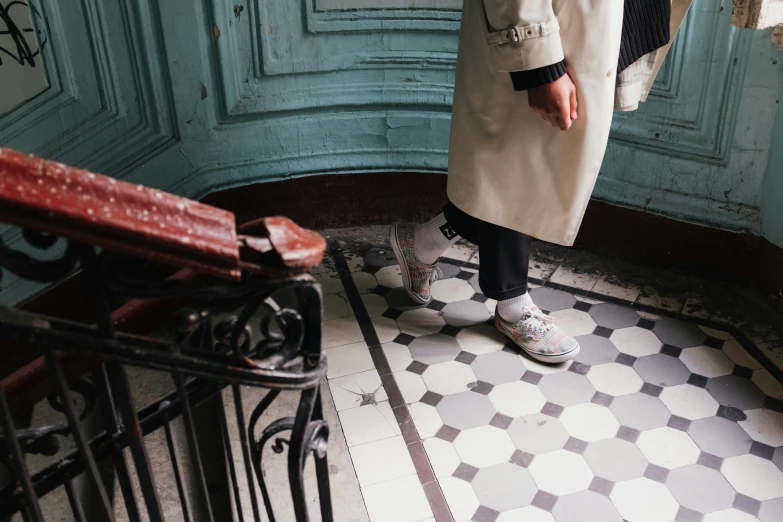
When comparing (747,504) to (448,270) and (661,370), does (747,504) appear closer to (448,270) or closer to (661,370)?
(661,370)

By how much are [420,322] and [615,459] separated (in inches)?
29.9

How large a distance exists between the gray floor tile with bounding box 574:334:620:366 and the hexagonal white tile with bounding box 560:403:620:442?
0.66 feet

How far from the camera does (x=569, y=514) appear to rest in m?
1.69

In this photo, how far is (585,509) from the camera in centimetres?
170

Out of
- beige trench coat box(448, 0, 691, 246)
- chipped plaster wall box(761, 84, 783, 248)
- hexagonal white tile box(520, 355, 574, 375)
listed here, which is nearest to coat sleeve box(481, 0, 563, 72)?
beige trench coat box(448, 0, 691, 246)

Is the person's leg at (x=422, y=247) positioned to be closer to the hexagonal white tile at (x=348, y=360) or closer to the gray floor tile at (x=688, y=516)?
the hexagonal white tile at (x=348, y=360)

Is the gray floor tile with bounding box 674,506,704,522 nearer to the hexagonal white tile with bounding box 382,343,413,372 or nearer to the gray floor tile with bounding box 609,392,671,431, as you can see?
the gray floor tile with bounding box 609,392,671,431

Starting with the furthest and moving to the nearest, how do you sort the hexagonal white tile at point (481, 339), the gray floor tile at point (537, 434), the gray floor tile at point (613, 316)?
the gray floor tile at point (613, 316) < the hexagonal white tile at point (481, 339) < the gray floor tile at point (537, 434)

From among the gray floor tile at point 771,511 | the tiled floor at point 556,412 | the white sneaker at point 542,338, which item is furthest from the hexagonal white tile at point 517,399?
the gray floor tile at point 771,511

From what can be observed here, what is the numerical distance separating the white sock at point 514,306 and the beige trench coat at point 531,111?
0.32m

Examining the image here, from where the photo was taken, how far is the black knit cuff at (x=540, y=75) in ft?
5.27

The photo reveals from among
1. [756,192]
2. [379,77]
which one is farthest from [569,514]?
[379,77]

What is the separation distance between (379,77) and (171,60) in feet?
2.41

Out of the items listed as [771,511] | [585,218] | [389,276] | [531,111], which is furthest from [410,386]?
[585,218]
